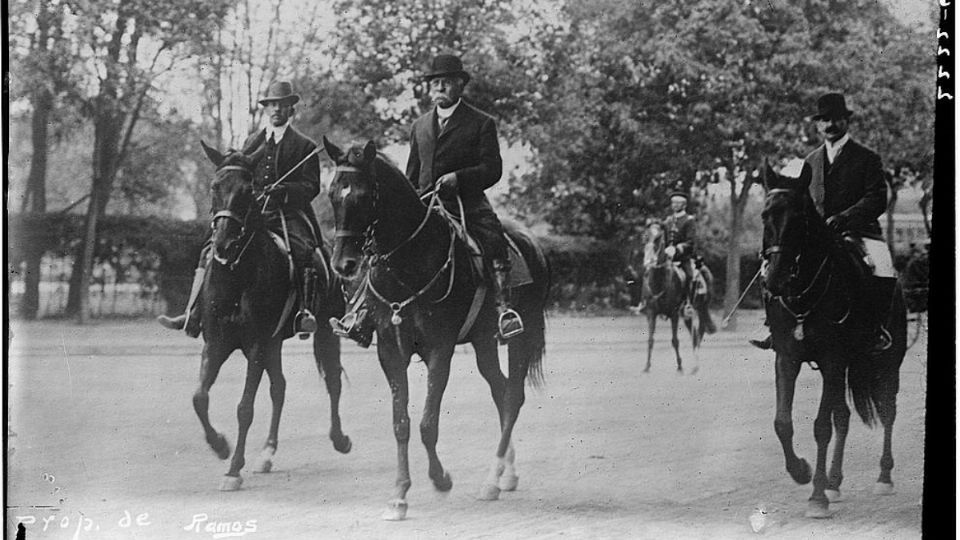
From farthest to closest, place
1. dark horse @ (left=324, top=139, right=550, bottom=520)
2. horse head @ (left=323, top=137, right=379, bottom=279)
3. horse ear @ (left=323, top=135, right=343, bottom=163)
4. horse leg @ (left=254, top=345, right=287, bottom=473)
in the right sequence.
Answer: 1. horse leg @ (left=254, top=345, right=287, bottom=473)
2. horse ear @ (left=323, top=135, right=343, bottom=163)
3. dark horse @ (left=324, top=139, right=550, bottom=520)
4. horse head @ (left=323, top=137, right=379, bottom=279)

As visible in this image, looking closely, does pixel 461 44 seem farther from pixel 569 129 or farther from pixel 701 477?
pixel 701 477

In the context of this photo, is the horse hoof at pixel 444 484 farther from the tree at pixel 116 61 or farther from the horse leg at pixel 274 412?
the tree at pixel 116 61

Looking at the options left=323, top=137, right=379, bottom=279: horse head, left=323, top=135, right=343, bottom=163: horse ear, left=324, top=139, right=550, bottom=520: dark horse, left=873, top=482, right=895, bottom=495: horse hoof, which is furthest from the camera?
left=873, top=482, right=895, bottom=495: horse hoof

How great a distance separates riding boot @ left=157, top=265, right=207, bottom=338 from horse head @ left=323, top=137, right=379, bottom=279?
1.13 meters

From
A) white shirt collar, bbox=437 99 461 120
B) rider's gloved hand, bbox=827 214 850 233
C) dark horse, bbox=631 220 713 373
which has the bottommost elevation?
dark horse, bbox=631 220 713 373

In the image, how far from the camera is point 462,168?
23.4ft

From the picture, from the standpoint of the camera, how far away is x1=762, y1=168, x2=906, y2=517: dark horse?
7105mm

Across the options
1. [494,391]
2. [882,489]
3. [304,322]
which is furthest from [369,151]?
[882,489]

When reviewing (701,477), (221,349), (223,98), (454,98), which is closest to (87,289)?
(221,349)

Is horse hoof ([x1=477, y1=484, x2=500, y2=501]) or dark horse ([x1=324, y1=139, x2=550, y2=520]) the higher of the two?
dark horse ([x1=324, y1=139, x2=550, y2=520])

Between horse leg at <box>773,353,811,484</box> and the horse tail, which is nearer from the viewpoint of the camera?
horse leg at <box>773,353,811,484</box>

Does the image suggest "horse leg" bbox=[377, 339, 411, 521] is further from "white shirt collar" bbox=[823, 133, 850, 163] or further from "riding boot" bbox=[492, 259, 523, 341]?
"white shirt collar" bbox=[823, 133, 850, 163]

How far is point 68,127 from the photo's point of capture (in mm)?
7348

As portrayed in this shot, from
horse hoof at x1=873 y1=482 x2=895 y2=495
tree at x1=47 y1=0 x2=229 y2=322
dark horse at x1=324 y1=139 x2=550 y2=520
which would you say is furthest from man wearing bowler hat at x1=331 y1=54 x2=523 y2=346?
horse hoof at x1=873 y1=482 x2=895 y2=495
